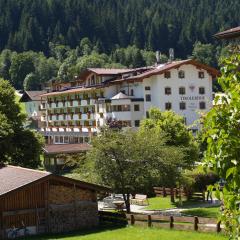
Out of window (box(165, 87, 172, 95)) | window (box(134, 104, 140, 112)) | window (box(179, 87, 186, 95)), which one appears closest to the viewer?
window (box(134, 104, 140, 112))

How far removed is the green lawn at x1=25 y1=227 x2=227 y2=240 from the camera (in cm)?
2673

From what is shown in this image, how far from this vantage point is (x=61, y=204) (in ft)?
105

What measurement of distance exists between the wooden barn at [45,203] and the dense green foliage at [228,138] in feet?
81.2

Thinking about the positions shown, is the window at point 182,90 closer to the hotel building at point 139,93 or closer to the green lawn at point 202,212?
the hotel building at point 139,93

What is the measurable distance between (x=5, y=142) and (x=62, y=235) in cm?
1747

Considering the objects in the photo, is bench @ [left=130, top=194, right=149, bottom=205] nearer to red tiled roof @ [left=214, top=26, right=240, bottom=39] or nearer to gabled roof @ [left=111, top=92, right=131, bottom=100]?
red tiled roof @ [left=214, top=26, right=240, bottom=39]

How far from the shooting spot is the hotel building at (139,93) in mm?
73625

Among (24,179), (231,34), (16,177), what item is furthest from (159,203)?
(231,34)

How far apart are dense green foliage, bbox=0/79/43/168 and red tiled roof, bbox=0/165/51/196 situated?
425 inches

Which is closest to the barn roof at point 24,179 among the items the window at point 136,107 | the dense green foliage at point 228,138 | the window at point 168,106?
the dense green foliage at point 228,138

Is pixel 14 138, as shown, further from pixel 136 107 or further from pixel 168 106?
pixel 168 106

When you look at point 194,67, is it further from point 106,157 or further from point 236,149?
point 236,149

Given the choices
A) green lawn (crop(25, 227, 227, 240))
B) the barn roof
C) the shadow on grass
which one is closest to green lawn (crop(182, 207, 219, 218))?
the shadow on grass

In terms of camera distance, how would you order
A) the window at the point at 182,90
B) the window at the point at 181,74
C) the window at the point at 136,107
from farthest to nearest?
the window at the point at 182,90 → the window at the point at 181,74 → the window at the point at 136,107
